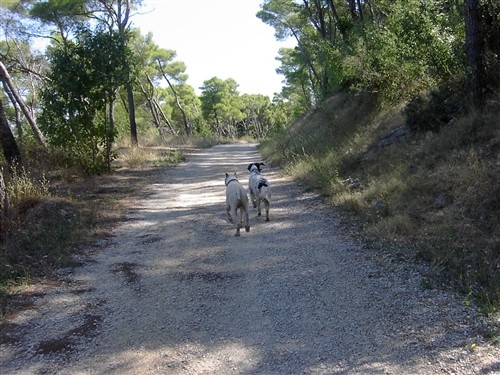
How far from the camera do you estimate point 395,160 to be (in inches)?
324

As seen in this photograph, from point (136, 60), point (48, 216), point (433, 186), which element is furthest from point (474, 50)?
point (136, 60)

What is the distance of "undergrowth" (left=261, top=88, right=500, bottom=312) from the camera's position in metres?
4.53

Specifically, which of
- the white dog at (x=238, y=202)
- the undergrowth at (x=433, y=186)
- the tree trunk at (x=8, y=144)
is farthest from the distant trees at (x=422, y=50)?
Result: the tree trunk at (x=8, y=144)

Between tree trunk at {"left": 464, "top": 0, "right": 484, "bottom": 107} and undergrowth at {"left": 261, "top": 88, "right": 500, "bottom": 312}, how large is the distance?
419 millimetres

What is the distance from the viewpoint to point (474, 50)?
7457 millimetres

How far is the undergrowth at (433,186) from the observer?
14.9ft

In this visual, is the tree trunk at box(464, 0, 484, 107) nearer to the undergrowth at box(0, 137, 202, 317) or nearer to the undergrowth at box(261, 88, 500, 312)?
the undergrowth at box(261, 88, 500, 312)

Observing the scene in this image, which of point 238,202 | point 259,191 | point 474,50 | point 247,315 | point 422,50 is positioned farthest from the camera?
point 422,50

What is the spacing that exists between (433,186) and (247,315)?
3.82 metres

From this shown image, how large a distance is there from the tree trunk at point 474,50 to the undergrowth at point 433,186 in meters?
0.42

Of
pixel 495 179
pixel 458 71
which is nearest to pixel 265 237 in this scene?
pixel 495 179

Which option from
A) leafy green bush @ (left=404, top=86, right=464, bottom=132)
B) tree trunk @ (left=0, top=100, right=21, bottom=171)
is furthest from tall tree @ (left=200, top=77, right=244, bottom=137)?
leafy green bush @ (left=404, top=86, right=464, bottom=132)

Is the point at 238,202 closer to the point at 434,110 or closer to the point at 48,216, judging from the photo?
the point at 48,216

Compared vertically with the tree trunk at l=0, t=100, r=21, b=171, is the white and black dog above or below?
below
